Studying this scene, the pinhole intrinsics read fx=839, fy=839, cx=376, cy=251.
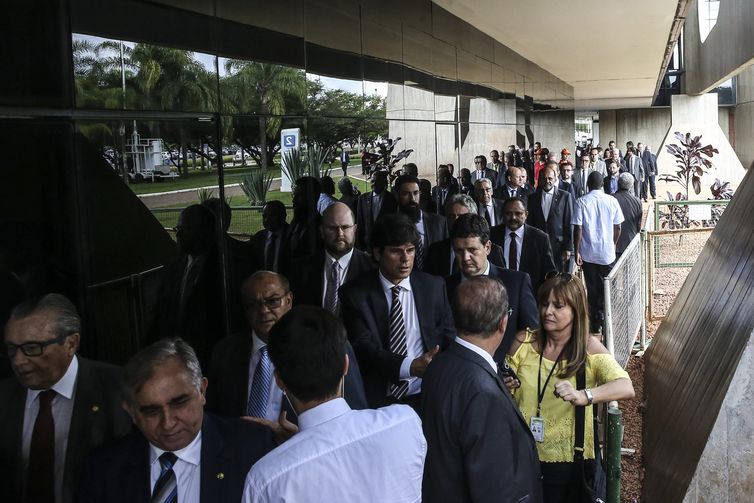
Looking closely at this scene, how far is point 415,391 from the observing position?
4.98 meters

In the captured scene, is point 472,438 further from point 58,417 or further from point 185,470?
point 58,417

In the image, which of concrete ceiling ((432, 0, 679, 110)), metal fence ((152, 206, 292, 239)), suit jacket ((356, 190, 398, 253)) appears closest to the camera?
metal fence ((152, 206, 292, 239))

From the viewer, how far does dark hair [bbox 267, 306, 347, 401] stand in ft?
8.54

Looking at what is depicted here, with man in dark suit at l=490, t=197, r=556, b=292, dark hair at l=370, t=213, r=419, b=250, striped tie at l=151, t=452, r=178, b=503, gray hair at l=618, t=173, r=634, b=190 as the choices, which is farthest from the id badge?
gray hair at l=618, t=173, r=634, b=190

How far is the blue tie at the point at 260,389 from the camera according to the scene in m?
4.02

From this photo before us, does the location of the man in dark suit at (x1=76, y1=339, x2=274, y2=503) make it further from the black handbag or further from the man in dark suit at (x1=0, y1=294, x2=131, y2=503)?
the black handbag

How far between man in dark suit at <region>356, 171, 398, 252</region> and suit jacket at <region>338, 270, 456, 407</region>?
3.58 metres

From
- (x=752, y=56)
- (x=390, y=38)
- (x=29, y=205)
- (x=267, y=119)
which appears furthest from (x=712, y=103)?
(x=29, y=205)

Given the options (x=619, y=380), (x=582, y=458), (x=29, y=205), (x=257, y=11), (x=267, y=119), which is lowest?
(x=582, y=458)

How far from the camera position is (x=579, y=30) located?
52.4 ft

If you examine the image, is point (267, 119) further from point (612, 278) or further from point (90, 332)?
point (612, 278)

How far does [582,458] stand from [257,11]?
417cm

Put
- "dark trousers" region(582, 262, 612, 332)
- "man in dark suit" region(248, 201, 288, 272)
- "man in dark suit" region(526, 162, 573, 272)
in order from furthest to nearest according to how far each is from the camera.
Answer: "man in dark suit" region(526, 162, 573, 272) < "dark trousers" region(582, 262, 612, 332) < "man in dark suit" region(248, 201, 288, 272)

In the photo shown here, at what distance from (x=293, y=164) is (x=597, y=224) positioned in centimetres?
540
